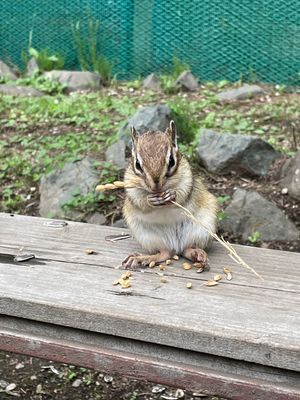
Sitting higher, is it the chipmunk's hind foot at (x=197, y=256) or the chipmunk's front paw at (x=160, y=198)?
the chipmunk's front paw at (x=160, y=198)

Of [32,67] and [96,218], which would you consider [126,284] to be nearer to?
[96,218]

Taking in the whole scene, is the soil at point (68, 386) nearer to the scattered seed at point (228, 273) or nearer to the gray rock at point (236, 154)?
the scattered seed at point (228, 273)

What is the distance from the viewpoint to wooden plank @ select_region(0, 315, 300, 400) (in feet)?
5.33

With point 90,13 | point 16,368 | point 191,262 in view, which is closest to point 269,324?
point 191,262

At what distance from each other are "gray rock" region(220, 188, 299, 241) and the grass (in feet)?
2.01

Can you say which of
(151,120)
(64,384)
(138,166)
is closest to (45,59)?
(151,120)

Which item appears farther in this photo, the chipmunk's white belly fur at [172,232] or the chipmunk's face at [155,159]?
the chipmunk's white belly fur at [172,232]

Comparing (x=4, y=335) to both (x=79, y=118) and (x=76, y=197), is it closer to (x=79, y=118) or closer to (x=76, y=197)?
(x=76, y=197)

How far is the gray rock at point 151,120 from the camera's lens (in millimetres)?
4301

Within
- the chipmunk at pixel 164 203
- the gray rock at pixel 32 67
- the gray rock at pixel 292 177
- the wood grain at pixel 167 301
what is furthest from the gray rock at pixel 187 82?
the wood grain at pixel 167 301

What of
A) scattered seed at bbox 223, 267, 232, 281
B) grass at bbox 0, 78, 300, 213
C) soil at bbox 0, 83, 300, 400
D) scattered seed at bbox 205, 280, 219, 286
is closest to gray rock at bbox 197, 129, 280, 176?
grass at bbox 0, 78, 300, 213

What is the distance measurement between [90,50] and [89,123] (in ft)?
5.82

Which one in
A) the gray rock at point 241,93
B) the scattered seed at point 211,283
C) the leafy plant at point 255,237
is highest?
the gray rock at point 241,93

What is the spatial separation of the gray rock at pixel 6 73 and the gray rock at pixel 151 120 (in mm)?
2645
